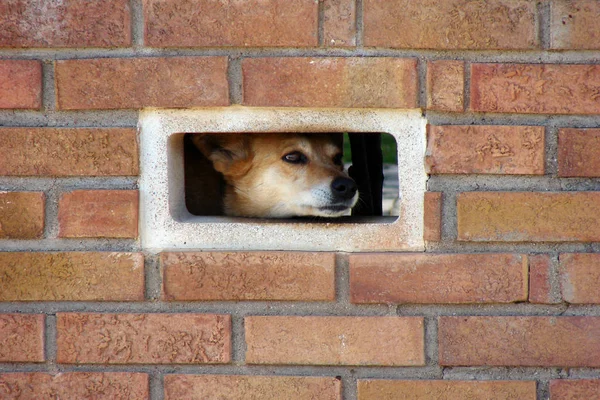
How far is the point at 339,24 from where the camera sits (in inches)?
66.0

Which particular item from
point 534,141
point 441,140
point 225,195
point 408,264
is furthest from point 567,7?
point 225,195

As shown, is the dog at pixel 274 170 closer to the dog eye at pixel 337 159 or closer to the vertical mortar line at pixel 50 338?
the dog eye at pixel 337 159

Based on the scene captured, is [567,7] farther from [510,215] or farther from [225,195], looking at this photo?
[225,195]

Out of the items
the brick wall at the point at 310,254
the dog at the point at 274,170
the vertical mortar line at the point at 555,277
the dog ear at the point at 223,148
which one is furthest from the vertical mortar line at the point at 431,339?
the dog ear at the point at 223,148

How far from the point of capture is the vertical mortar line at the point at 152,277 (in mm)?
1748

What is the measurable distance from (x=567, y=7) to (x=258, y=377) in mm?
1214

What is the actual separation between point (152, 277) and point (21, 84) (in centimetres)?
60

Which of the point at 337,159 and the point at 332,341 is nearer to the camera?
the point at 332,341

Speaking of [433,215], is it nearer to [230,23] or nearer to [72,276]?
[230,23]

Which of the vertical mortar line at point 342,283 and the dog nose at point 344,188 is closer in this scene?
the vertical mortar line at point 342,283

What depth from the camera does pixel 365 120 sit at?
1725 mm

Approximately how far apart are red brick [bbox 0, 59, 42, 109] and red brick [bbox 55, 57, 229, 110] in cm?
5

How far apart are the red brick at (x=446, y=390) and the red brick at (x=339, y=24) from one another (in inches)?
34.1

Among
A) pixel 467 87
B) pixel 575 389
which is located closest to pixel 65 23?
pixel 467 87
